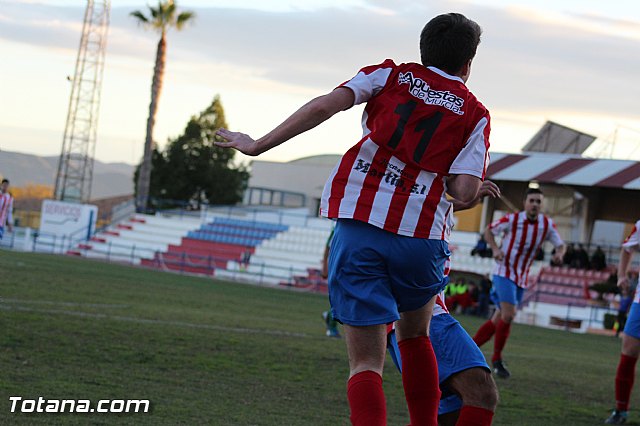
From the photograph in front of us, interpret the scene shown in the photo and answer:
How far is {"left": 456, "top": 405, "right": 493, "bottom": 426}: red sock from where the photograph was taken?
5273 millimetres

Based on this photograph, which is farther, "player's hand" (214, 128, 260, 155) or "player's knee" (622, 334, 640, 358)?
"player's knee" (622, 334, 640, 358)

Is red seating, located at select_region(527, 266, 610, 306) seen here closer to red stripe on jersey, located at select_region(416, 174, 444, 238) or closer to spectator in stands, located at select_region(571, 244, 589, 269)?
spectator in stands, located at select_region(571, 244, 589, 269)

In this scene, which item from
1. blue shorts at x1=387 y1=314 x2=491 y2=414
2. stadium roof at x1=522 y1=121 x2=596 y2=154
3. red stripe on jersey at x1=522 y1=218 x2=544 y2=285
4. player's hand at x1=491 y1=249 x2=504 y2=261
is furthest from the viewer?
stadium roof at x1=522 y1=121 x2=596 y2=154

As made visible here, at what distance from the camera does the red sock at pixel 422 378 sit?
5.21m

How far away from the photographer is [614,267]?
40062mm

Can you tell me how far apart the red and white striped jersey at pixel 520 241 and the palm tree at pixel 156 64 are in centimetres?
4143

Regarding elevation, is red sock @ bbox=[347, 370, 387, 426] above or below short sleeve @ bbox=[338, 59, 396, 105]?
below

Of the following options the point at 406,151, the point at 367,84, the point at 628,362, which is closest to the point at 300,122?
the point at 367,84

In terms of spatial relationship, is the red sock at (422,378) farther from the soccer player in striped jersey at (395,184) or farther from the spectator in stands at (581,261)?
the spectator in stands at (581,261)

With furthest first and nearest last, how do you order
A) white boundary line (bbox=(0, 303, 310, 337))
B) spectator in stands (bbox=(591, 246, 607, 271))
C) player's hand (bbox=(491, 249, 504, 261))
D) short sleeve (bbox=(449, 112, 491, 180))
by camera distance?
spectator in stands (bbox=(591, 246, 607, 271)) < white boundary line (bbox=(0, 303, 310, 337)) < player's hand (bbox=(491, 249, 504, 261)) < short sleeve (bbox=(449, 112, 491, 180))

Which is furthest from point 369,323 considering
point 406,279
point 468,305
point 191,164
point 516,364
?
point 191,164

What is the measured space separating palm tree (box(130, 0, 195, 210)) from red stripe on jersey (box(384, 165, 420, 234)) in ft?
162

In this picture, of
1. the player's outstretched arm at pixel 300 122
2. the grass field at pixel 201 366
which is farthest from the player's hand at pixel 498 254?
the player's outstretched arm at pixel 300 122

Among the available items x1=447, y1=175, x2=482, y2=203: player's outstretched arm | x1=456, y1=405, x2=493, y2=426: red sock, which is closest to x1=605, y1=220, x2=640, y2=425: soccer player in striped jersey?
x1=456, y1=405, x2=493, y2=426: red sock
